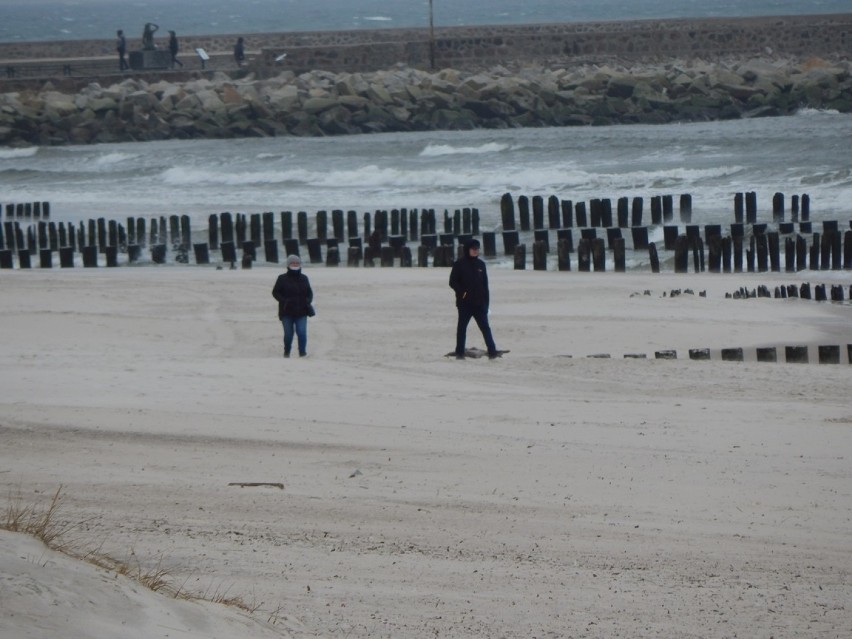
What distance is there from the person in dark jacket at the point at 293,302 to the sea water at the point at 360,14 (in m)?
94.5

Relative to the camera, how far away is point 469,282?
470 inches

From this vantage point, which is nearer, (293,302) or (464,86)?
(293,302)

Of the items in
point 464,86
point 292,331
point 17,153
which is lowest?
point 292,331

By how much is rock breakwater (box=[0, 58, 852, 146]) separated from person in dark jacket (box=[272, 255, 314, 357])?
3967cm

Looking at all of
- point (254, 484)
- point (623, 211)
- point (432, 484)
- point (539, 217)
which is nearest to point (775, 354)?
point (432, 484)

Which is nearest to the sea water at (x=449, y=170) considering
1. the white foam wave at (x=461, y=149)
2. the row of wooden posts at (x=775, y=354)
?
the white foam wave at (x=461, y=149)

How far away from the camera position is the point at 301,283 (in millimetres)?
12234

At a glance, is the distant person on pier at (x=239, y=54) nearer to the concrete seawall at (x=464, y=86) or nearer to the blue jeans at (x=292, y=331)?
the concrete seawall at (x=464, y=86)

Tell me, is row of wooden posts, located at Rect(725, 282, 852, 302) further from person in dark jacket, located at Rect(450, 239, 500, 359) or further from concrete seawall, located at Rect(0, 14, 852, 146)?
concrete seawall, located at Rect(0, 14, 852, 146)

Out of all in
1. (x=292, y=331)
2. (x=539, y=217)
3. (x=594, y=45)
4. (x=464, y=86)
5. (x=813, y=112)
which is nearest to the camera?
(x=292, y=331)

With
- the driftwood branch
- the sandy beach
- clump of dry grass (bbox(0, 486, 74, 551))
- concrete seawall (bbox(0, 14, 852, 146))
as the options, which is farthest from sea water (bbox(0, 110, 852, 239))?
clump of dry grass (bbox(0, 486, 74, 551))

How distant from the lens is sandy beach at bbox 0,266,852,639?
18.1 feet

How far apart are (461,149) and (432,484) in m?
36.5

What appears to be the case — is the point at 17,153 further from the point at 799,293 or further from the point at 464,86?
the point at 799,293
